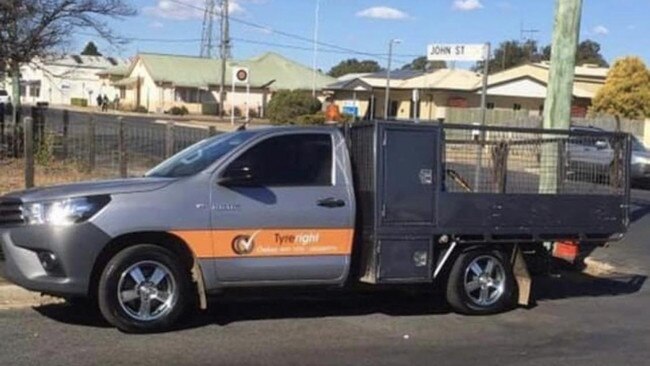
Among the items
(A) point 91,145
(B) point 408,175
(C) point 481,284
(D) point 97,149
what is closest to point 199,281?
(B) point 408,175

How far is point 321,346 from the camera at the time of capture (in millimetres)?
8195

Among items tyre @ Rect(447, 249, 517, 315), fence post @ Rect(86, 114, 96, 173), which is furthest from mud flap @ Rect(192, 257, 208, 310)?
fence post @ Rect(86, 114, 96, 173)

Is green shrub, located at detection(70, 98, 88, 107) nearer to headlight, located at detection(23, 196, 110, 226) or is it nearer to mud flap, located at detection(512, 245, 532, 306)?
mud flap, located at detection(512, 245, 532, 306)

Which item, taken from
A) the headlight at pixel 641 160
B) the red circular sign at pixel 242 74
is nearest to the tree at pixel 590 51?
the red circular sign at pixel 242 74

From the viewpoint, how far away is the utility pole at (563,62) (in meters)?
13.9

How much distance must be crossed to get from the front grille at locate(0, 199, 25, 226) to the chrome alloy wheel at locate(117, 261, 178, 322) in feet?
3.33

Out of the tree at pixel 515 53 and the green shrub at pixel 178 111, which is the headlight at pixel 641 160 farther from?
the tree at pixel 515 53

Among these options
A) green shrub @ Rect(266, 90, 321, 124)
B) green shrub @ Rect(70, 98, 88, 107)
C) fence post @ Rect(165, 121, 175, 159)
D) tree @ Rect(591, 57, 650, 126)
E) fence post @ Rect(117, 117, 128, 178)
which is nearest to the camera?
fence post @ Rect(117, 117, 128, 178)

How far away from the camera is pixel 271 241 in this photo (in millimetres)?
8797

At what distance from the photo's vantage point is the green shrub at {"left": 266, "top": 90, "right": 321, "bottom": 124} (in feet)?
195

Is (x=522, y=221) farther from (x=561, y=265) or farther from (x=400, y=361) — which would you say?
(x=400, y=361)

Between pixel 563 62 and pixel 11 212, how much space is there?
8.44 metres

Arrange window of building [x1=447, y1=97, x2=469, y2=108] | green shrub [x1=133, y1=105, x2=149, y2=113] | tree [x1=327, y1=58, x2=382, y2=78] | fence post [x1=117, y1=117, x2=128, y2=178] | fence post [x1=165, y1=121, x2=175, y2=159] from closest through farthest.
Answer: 1. fence post [x1=117, y1=117, x2=128, y2=178]
2. fence post [x1=165, y1=121, x2=175, y2=159]
3. window of building [x1=447, y1=97, x2=469, y2=108]
4. green shrub [x1=133, y1=105, x2=149, y2=113]
5. tree [x1=327, y1=58, x2=382, y2=78]

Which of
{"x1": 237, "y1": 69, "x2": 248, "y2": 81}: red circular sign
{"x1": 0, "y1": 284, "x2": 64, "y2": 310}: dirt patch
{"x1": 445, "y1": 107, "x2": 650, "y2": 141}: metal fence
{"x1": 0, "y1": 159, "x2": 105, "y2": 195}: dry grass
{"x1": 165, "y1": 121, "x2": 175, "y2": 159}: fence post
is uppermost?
{"x1": 237, "y1": 69, "x2": 248, "y2": 81}: red circular sign
